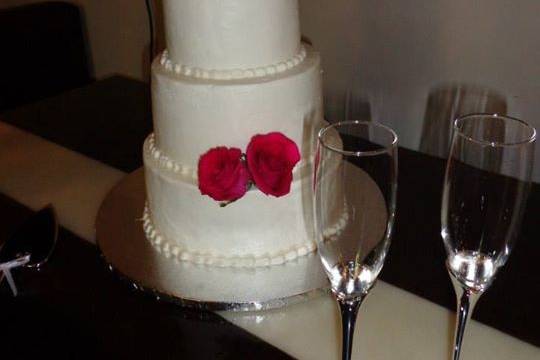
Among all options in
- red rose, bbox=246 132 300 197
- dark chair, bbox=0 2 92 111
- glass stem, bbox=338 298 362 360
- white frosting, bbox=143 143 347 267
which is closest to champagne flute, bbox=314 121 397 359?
glass stem, bbox=338 298 362 360

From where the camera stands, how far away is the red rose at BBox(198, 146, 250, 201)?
0.78 metres

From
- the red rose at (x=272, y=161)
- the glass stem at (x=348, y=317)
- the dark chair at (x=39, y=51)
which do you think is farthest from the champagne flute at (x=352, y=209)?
the dark chair at (x=39, y=51)

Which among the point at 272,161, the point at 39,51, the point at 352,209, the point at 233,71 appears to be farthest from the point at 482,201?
the point at 39,51

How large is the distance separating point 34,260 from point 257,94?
40 centimetres

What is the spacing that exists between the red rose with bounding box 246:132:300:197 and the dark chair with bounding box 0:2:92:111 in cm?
141

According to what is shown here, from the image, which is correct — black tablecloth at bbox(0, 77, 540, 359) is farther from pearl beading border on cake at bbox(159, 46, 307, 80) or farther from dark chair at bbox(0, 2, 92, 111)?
dark chair at bbox(0, 2, 92, 111)

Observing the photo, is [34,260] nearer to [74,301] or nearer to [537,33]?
[74,301]

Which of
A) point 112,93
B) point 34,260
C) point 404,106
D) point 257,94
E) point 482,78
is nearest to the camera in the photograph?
point 257,94

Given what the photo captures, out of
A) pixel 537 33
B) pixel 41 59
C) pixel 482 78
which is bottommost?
pixel 41 59

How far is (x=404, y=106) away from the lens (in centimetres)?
145

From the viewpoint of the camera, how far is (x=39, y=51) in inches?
79.0

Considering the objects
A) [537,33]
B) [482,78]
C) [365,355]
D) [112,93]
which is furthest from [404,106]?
[365,355]

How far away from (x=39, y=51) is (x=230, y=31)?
55.6 inches

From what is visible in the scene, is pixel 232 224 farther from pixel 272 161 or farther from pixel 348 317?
pixel 348 317
